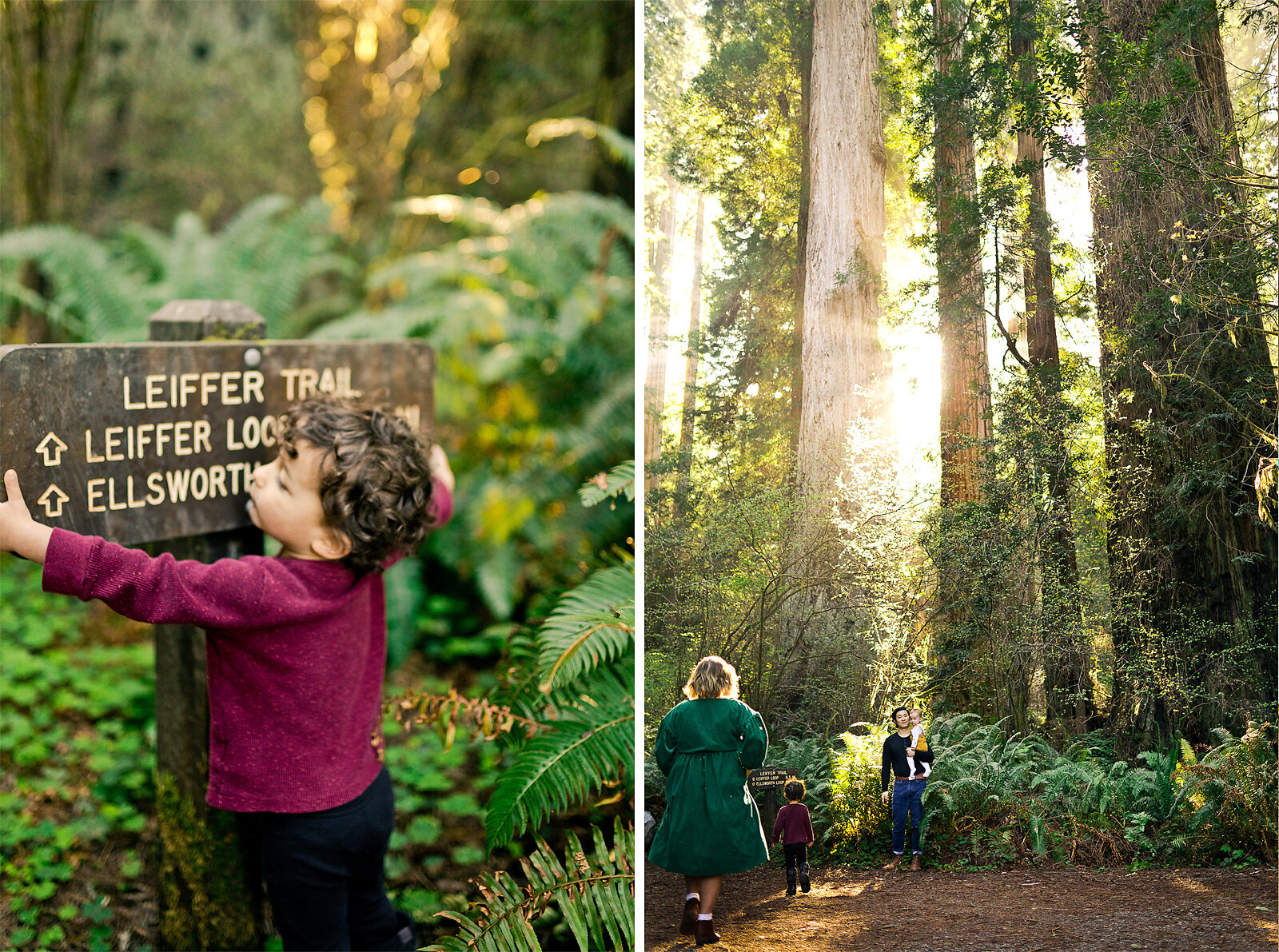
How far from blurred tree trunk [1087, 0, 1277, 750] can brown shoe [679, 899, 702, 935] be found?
1130 mm

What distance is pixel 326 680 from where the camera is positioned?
5.68ft

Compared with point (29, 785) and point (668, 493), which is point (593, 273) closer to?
point (668, 493)

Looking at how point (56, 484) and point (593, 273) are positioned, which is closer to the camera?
point (56, 484)

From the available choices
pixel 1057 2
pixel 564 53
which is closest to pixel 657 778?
pixel 1057 2

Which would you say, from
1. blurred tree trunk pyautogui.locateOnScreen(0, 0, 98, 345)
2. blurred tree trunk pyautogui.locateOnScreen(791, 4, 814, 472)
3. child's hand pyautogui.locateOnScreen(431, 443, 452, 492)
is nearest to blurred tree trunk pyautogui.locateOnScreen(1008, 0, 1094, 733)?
blurred tree trunk pyautogui.locateOnScreen(791, 4, 814, 472)

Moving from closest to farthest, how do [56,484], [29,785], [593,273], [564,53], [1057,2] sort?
1. [56,484]
2. [1057,2]
3. [29,785]
4. [593,273]
5. [564,53]

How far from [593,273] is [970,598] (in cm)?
182

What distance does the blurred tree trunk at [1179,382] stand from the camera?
1.98 meters

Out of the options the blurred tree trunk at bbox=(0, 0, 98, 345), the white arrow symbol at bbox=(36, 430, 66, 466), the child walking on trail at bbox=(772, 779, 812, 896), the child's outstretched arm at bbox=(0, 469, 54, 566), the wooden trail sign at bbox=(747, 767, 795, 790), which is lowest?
the child walking on trail at bbox=(772, 779, 812, 896)

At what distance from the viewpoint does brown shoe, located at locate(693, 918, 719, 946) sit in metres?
1.99

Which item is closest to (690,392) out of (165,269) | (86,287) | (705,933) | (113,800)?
(705,933)

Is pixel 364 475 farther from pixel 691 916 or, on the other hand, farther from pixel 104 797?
pixel 104 797

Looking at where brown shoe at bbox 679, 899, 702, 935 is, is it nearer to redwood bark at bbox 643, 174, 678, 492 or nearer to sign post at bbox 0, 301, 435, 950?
redwood bark at bbox 643, 174, 678, 492

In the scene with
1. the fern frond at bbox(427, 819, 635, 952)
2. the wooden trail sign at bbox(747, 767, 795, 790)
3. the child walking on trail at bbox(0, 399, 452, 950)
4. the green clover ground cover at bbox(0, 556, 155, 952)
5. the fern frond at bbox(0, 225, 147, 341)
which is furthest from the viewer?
the fern frond at bbox(0, 225, 147, 341)
